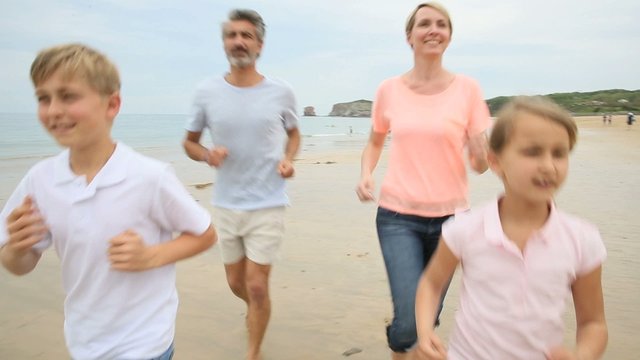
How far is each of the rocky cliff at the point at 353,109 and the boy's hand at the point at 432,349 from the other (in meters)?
152

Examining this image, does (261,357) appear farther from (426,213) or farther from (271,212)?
(426,213)

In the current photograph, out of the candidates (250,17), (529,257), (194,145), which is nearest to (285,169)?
(194,145)

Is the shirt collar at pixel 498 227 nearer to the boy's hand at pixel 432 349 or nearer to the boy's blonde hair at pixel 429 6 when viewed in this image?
the boy's hand at pixel 432 349

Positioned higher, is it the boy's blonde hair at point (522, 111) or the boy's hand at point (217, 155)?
the boy's blonde hair at point (522, 111)

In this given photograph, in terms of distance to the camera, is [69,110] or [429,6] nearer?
[69,110]

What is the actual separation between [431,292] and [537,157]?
0.69 m

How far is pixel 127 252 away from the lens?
5.98 ft

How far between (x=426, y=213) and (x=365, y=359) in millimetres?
1467

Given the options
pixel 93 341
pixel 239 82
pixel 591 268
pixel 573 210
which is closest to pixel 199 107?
pixel 239 82

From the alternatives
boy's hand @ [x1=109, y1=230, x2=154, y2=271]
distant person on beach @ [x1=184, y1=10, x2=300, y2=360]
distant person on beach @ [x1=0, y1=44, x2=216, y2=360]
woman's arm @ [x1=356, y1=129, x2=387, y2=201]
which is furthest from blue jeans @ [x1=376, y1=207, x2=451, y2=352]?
boy's hand @ [x1=109, y1=230, x2=154, y2=271]

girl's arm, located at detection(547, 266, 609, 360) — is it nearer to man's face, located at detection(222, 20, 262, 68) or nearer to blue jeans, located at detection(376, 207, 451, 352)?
blue jeans, located at detection(376, 207, 451, 352)

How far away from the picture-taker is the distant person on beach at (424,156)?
2.88 metres

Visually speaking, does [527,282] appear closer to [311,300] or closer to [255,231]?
[255,231]

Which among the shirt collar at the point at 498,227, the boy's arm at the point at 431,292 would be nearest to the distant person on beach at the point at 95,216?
the boy's arm at the point at 431,292
